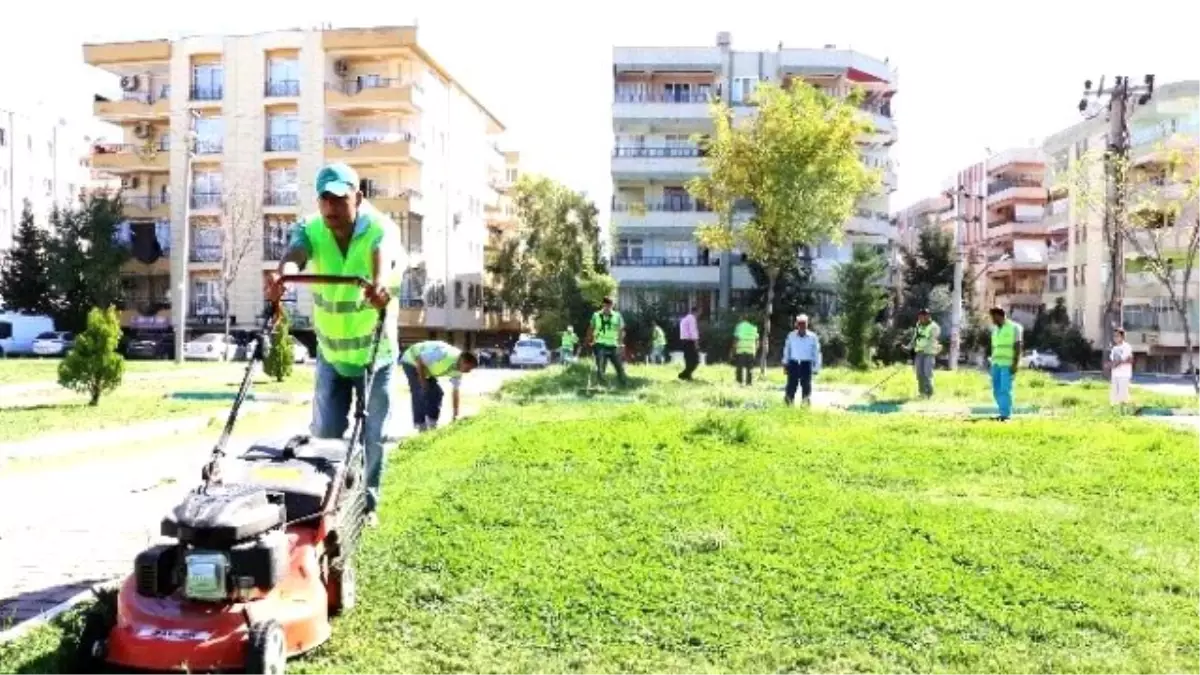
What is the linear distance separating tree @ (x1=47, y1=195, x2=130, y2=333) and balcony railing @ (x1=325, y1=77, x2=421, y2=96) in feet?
39.8

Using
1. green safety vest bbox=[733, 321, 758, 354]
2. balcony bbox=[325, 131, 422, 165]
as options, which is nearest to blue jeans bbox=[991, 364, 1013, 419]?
green safety vest bbox=[733, 321, 758, 354]

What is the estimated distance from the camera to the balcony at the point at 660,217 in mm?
60219

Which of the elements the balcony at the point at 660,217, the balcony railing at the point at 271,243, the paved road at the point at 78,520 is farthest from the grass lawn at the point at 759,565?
the balcony at the point at 660,217

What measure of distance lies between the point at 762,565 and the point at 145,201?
195ft

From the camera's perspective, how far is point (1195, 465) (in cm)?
993

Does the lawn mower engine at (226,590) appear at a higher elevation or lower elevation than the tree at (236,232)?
lower

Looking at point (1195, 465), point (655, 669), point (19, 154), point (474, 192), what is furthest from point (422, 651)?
point (19, 154)

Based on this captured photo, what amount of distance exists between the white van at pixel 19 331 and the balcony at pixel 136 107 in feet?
38.3

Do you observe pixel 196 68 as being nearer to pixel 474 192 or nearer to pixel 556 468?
pixel 474 192

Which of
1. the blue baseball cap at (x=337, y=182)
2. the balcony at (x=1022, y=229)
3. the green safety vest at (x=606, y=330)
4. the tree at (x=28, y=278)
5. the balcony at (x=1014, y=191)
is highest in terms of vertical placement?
the balcony at (x=1014, y=191)

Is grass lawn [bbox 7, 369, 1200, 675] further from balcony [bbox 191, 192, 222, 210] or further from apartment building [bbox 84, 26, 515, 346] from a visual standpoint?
balcony [bbox 191, 192, 222, 210]

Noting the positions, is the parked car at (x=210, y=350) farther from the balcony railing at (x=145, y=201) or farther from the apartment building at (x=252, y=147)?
the balcony railing at (x=145, y=201)

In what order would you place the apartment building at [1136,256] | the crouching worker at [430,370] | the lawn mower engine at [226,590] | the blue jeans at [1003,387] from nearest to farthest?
the lawn mower engine at [226,590]
the crouching worker at [430,370]
the blue jeans at [1003,387]
the apartment building at [1136,256]

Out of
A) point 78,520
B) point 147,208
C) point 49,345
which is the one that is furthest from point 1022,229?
point 78,520
